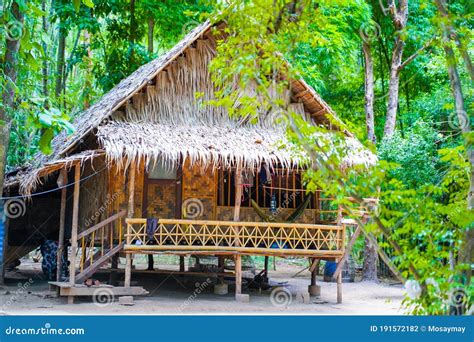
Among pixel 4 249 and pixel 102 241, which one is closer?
pixel 102 241

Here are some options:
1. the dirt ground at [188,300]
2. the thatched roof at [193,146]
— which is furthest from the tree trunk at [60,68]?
the thatched roof at [193,146]

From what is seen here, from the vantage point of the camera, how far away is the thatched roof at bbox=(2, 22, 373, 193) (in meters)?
12.1

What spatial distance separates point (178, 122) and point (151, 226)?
224cm

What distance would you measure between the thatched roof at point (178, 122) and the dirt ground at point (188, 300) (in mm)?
2133

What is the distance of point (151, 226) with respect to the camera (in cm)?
1218

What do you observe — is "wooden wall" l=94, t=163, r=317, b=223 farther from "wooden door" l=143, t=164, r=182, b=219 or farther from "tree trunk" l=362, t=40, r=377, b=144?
"tree trunk" l=362, t=40, r=377, b=144

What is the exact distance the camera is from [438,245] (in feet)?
20.0

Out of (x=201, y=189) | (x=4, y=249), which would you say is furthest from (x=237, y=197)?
(x=4, y=249)

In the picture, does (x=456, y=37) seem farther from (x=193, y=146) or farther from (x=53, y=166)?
(x=53, y=166)

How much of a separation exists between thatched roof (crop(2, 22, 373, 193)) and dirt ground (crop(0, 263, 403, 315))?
7.00 feet

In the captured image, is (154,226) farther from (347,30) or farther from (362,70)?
(362,70)

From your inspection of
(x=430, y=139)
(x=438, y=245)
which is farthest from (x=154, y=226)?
(x=430, y=139)

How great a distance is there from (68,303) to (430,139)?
32.3ft

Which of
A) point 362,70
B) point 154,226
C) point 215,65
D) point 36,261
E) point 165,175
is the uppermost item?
point 362,70
